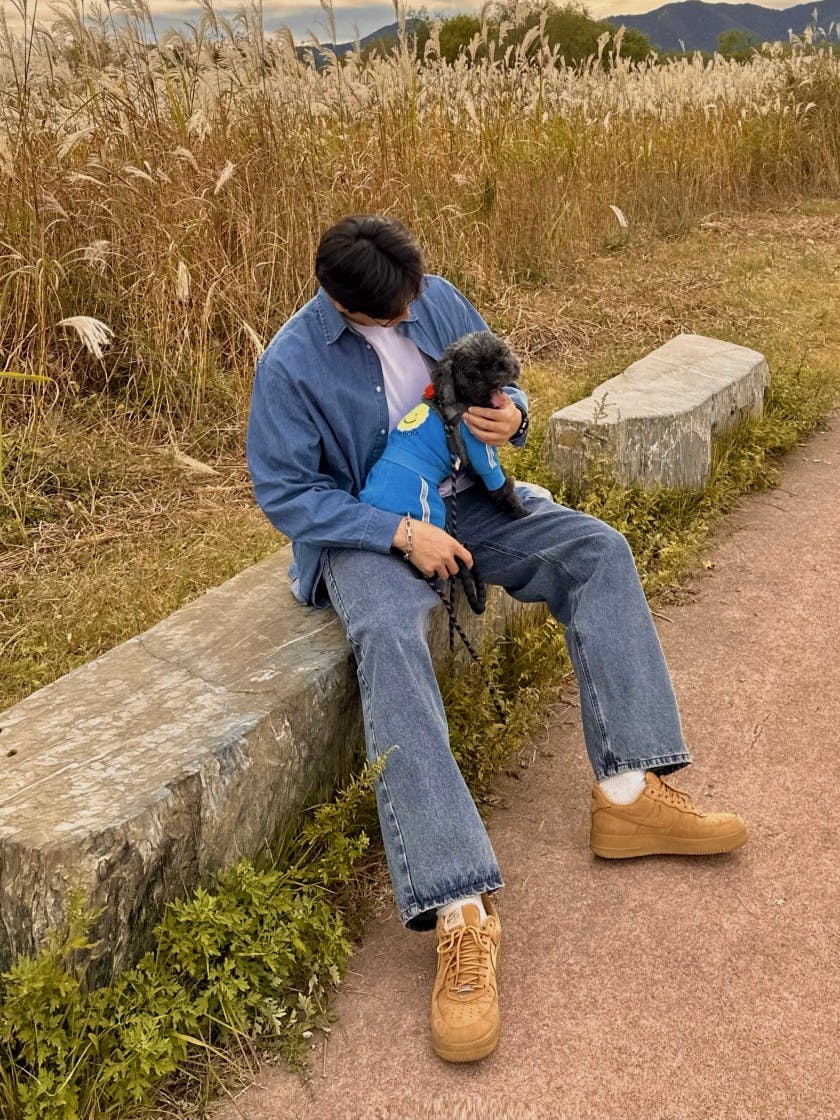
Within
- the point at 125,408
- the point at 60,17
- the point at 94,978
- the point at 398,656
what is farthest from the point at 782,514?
the point at 60,17

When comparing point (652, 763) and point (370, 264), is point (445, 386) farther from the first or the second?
point (652, 763)

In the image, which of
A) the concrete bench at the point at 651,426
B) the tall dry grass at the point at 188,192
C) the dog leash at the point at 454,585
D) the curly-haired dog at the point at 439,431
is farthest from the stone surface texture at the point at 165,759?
the tall dry grass at the point at 188,192

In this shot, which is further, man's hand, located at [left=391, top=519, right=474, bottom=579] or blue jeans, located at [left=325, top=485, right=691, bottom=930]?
man's hand, located at [left=391, top=519, right=474, bottom=579]

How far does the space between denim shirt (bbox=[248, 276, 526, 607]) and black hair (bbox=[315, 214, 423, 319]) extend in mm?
165

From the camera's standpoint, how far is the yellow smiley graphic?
2.52 metres

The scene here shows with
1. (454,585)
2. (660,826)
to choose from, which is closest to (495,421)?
(454,585)

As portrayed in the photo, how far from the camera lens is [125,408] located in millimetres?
4711

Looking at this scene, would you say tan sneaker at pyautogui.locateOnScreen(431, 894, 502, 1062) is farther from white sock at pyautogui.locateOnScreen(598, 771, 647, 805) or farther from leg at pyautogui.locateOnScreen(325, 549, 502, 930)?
white sock at pyautogui.locateOnScreen(598, 771, 647, 805)

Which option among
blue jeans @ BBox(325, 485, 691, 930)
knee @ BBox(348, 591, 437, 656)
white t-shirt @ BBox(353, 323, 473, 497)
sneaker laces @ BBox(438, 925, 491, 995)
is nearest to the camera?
sneaker laces @ BBox(438, 925, 491, 995)

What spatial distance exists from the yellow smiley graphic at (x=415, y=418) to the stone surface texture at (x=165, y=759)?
0.51 metres

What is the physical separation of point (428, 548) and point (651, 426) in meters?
1.84

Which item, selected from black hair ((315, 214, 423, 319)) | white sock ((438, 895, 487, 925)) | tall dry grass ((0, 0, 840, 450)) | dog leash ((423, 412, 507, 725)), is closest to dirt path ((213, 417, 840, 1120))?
white sock ((438, 895, 487, 925))

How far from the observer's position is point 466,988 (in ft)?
6.59

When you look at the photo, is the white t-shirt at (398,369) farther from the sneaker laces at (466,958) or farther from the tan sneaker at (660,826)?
the sneaker laces at (466,958)
